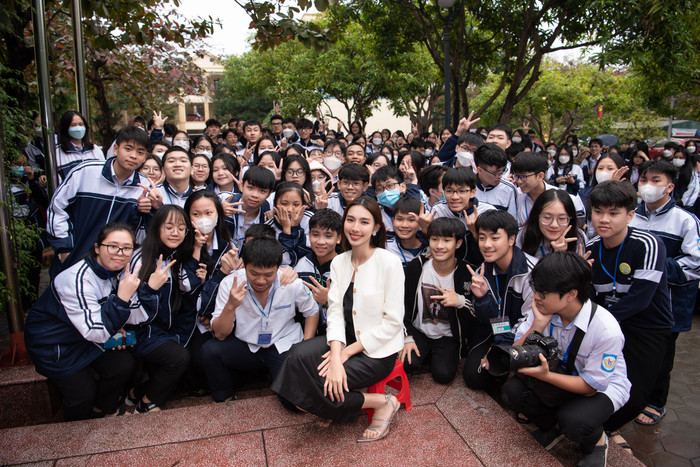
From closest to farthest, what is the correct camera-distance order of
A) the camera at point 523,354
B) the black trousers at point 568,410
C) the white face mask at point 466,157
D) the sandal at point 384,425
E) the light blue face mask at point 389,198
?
the camera at point 523,354
the black trousers at point 568,410
the sandal at point 384,425
the light blue face mask at point 389,198
the white face mask at point 466,157

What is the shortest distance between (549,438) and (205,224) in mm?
2722

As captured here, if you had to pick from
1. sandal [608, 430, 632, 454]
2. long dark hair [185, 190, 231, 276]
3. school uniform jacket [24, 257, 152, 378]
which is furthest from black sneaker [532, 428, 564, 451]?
school uniform jacket [24, 257, 152, 378]

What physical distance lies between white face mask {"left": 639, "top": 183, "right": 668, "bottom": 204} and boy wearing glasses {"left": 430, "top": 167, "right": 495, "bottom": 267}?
110 centimetres

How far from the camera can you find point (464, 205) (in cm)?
382

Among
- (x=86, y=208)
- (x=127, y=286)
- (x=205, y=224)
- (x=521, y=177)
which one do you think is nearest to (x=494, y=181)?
(x=521, y=177)

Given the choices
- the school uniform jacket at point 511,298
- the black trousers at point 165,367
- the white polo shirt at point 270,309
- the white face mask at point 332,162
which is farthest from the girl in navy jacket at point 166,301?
the white face mask at point 332,162

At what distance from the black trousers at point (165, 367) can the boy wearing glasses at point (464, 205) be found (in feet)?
6.68

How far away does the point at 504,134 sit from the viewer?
4734mm

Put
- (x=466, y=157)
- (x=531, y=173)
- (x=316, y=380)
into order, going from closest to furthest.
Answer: (x=316, y=380), (x=531, y=173), (x=466, y=157)

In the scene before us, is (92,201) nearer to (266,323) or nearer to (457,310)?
(266,323)

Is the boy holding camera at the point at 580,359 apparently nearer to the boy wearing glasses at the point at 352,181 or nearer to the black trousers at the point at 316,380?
the black trousers at the point at 316,380

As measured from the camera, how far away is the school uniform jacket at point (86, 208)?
372 cm

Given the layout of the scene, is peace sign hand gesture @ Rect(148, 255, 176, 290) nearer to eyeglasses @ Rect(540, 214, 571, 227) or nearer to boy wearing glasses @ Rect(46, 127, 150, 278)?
boy wearing glasses @ Rect(46, 127, 150, 278)

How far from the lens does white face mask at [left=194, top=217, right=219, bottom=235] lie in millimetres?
3564
